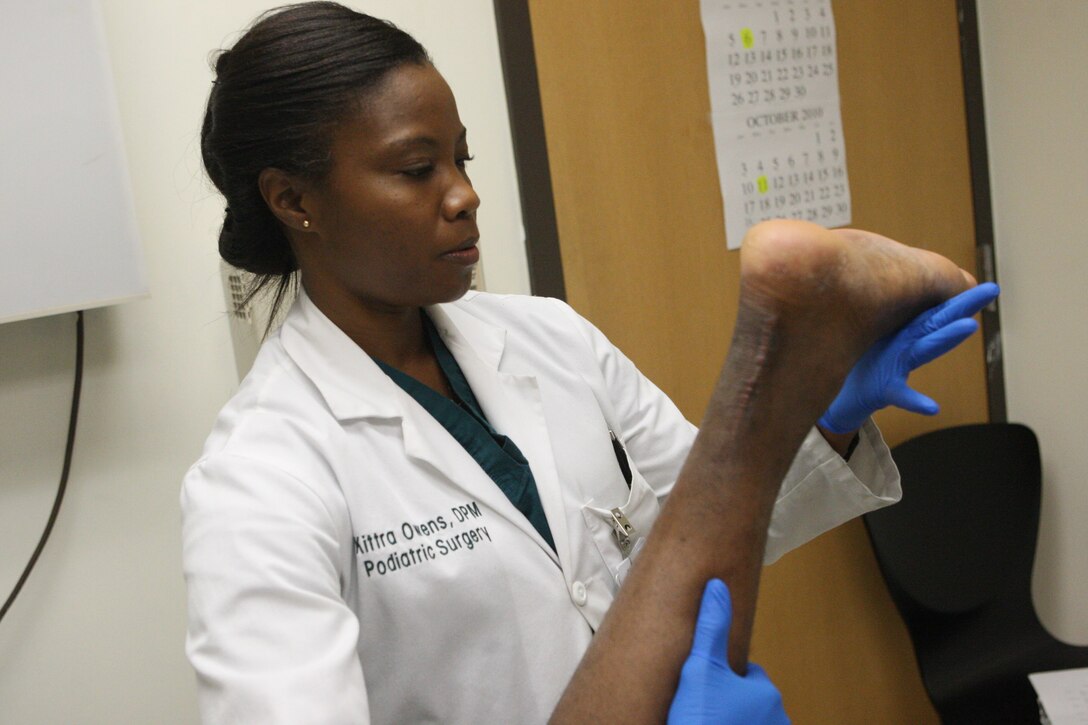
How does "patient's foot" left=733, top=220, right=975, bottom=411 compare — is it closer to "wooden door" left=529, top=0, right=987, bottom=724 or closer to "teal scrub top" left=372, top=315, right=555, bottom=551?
"teal scrub top" left=372, top=315, right=555, bottom=551

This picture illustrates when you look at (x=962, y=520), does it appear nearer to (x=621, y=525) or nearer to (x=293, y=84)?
(x=621, y=525)

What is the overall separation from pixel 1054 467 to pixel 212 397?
1.94 meters

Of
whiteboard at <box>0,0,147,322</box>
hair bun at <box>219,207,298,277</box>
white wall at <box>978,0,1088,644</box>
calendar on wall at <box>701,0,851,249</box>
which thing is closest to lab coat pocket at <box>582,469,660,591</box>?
hair bun at <box>219,207,298,277</box>

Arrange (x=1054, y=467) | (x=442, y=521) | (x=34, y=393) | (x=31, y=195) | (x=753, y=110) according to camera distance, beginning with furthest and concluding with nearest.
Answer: (x=1054, y=467), (x=753, y=110), (x=34, y=393), (x=31, y=195), (x=442, y=521)

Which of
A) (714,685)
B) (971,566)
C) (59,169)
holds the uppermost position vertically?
(59,169)

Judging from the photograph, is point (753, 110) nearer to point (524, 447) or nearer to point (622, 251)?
point (622, 251)

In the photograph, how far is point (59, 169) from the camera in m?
1.30

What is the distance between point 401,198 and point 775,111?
4.23ft

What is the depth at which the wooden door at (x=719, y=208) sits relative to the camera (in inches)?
Result: 71.1

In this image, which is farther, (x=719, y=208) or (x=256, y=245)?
(x=719, y=208)

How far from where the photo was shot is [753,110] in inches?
79.6

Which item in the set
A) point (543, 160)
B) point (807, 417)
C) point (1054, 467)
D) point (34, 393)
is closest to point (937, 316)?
point (807, 417)

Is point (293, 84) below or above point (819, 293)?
above

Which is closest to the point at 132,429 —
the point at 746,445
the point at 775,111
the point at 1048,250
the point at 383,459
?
the point at 383,459
